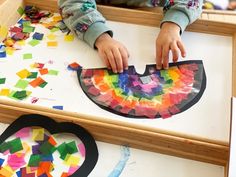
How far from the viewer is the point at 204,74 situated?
63 cm

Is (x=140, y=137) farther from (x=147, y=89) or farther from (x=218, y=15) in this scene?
(x=218, y=15)

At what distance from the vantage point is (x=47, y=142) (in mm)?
524

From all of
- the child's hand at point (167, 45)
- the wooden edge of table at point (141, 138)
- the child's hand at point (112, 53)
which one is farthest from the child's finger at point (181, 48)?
the wooden edge of table at point (141, 138)

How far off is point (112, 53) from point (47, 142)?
22 cm

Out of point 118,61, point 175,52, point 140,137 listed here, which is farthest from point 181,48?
point 140,137

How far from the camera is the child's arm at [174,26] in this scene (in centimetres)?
66

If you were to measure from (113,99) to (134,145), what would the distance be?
90 millimetres

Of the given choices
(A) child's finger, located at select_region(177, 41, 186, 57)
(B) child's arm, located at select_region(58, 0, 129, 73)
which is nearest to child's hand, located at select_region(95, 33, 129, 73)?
(B) child's arm, located at select_region(58, 0, 129, 73)

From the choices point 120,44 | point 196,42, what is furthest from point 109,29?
point 196,42

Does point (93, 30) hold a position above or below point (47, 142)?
above

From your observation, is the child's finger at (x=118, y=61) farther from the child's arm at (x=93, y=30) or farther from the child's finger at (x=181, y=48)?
the child's finger at (x=181, y=48)

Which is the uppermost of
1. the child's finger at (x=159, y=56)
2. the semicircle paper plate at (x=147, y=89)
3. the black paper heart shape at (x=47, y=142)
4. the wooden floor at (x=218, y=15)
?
the wooden floor at (x=218, y=15)

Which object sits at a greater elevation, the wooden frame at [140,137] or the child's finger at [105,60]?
the child's finger at [105,60]

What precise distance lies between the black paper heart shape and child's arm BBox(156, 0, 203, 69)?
8.3 inches
